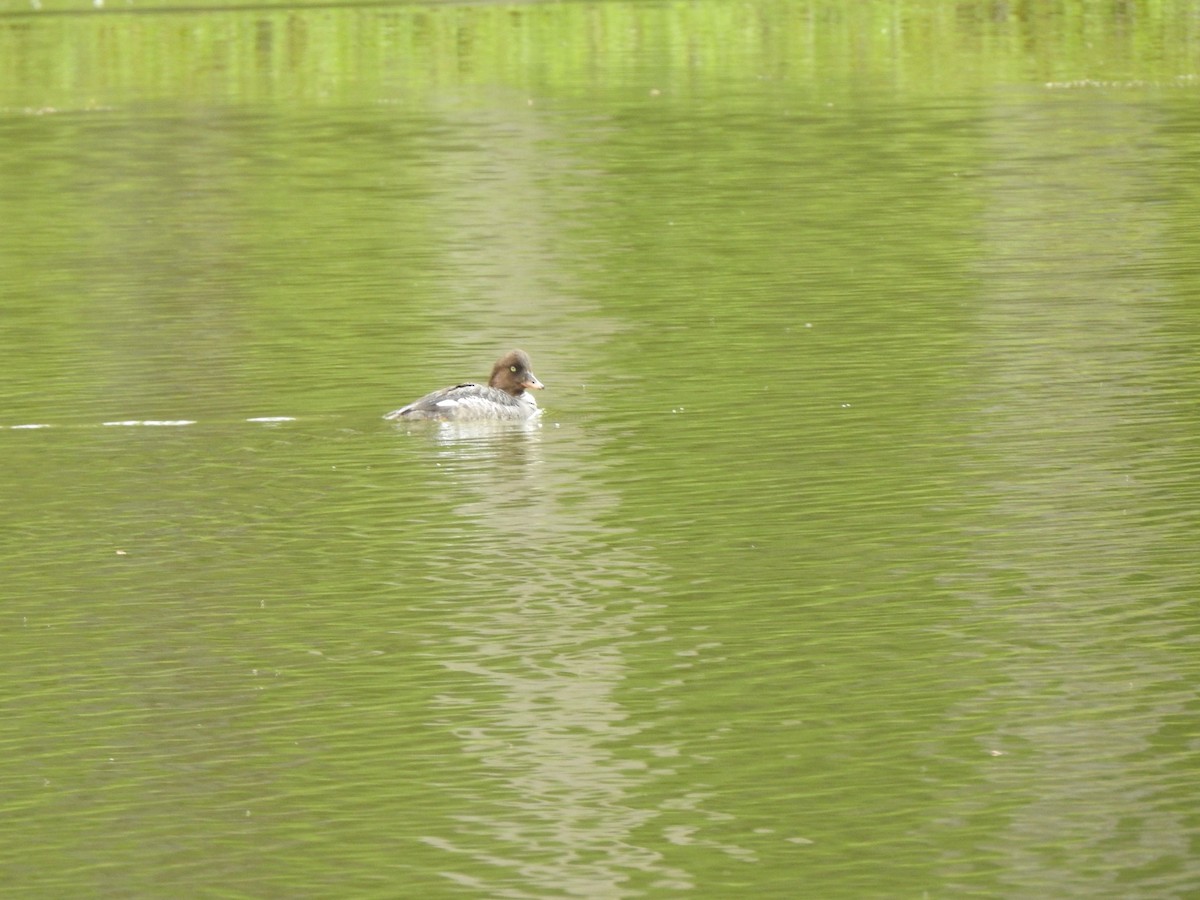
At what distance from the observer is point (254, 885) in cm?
912

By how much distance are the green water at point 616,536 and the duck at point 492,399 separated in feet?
0.49

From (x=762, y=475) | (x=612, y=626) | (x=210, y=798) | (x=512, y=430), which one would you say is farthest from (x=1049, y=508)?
(x=210, y=798)

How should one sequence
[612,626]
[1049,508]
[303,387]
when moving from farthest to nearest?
[303,387] → [1049,508] → [612,626]

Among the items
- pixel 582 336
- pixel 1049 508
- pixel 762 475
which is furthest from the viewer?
pixel 582 336

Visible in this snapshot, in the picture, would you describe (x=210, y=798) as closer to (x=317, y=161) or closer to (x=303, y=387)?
(x=303, y=387)

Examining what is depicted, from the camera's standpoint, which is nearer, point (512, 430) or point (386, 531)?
point (386, 531)

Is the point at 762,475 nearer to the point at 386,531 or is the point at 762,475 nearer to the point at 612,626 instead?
the point at 386,531

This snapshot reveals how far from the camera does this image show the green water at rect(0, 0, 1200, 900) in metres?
9.60

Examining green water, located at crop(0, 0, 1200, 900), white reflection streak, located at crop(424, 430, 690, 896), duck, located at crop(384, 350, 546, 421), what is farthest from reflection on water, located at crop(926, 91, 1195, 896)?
duck, located at crop(384, 350, 546, 421)

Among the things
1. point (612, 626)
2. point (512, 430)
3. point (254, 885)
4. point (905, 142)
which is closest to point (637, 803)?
point (254, 885)

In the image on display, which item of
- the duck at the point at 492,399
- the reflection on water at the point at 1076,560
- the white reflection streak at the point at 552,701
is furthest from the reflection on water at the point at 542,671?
the reflection on water at the point at 1076,560

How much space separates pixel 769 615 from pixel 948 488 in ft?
8.91

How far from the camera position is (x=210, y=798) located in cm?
1000

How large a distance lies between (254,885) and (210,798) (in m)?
0.93
